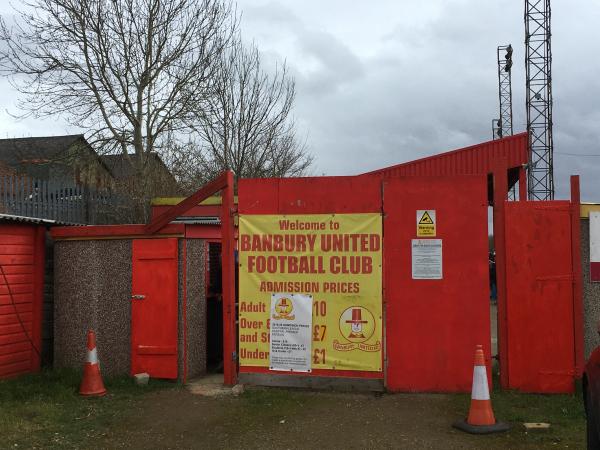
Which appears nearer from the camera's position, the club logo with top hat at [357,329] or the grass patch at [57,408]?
the grass patch at [57,408]

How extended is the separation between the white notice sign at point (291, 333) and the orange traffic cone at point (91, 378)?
7.01 ft

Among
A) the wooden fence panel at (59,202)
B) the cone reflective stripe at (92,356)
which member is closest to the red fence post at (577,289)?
the cone reflective stripe at (92,356)

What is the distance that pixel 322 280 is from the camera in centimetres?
677

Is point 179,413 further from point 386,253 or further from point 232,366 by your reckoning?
point 386,253

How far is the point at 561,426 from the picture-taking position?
5.38 m

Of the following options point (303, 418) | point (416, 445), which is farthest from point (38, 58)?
point (416, 445)

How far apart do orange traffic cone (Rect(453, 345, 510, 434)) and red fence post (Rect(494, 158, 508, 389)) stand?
1.39m

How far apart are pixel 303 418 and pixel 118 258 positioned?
3.46 metres

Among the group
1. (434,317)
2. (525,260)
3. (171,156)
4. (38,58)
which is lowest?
(434,317)

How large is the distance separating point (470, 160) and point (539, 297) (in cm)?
1152

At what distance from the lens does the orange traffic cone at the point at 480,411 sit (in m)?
5.22

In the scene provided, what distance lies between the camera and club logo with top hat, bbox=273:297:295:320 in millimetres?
6828

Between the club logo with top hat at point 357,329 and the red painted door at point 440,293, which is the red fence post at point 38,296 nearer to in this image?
the club logo with top hat at point 357,329

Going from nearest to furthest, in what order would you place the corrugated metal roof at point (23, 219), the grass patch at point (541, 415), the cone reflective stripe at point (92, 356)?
1. the grass patch at point (541, 415)
2. the cone reflective stripe at point (92, 356)
3. the corrugated metal roof at point (23, 219)
